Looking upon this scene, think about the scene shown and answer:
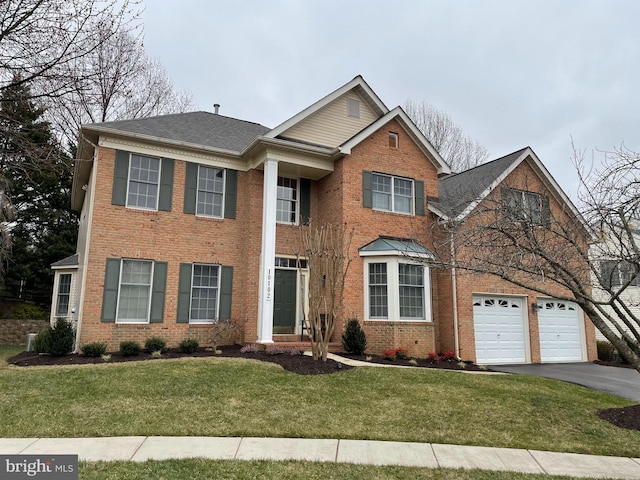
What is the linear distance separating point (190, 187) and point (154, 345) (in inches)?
194


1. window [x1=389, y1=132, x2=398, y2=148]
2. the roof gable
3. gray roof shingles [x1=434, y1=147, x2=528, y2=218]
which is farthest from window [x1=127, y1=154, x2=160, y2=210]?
the roof gable

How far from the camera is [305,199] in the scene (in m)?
15.7

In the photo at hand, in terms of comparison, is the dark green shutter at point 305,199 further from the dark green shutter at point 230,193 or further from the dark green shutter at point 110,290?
the dark green shutter at point 110,290

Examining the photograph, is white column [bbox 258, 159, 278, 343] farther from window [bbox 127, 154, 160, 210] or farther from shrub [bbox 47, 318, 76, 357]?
shrub [bbox 47, 318, 76, 357]

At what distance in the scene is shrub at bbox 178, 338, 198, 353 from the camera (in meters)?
12.3

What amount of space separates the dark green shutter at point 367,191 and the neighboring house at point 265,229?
4 cm

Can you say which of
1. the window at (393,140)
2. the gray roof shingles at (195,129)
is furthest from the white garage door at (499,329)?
the gray roof shingles at (195,129)

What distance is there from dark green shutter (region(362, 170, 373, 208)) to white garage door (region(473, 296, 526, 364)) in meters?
4.79

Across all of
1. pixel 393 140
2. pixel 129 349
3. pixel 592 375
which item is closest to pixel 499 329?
pixel 592 375

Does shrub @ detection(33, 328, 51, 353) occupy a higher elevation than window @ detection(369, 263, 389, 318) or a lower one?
lower

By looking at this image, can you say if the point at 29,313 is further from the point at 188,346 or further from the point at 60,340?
the point at 188,346

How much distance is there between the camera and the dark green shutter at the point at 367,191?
1470cm

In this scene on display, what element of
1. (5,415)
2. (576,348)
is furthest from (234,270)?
(576,348)

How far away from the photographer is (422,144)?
15.9 meters
